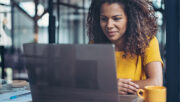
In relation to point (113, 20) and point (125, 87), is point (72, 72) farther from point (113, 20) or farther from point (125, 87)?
point (113, 20)

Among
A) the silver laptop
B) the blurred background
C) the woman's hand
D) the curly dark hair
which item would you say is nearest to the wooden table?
the woman's hand

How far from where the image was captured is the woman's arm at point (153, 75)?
1.42 metres

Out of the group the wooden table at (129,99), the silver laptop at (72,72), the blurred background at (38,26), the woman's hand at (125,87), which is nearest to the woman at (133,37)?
the woman's hand at (125,87)


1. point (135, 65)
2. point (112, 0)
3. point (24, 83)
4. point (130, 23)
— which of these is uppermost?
point (112, 0)

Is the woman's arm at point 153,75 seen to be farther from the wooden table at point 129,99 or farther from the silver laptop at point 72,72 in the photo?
the silver laptop at point 72,72

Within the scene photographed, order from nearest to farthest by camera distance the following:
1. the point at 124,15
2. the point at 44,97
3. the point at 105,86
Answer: the point at 105,86 → the point at 44,97 → the point at 124,15

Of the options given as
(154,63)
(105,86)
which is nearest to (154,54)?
(154,63)

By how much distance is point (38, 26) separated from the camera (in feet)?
13.1

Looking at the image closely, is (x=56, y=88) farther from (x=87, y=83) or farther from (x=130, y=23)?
(x=130, y=23)

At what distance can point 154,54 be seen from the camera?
5.06 feet

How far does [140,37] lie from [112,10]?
302 mm

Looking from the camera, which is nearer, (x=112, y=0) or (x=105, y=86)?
(x=105, y=86)

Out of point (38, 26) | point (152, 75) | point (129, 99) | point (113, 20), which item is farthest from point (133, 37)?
point (38, 26)

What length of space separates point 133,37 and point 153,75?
1.23ft
